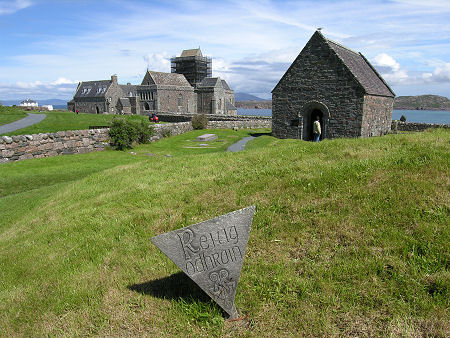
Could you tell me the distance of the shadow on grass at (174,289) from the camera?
185 inches

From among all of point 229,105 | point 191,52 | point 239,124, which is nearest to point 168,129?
point 239,124

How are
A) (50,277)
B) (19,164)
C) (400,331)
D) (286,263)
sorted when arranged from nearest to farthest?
1. (400,331)
2. (286,263)
3. (50,277)
4. (19,164)

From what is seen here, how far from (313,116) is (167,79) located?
186 feet

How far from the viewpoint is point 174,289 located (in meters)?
4.93

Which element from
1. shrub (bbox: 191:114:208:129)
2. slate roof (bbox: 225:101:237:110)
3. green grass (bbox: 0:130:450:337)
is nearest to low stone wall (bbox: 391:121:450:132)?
shrub (bbox: 191:114:208:129)

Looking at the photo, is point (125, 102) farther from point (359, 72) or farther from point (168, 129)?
point (359, 72)

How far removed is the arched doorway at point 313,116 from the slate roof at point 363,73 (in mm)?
3216

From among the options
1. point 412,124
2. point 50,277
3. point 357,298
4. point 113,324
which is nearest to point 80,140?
point 50,277

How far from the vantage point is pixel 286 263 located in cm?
508

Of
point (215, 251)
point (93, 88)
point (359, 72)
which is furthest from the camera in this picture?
point (93, 88)

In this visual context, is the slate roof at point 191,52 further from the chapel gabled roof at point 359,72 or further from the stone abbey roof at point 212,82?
the chapel gabled roof at point 359,72

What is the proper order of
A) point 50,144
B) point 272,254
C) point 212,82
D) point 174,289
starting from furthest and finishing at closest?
1. point 212,82
2. point 50,144
3. point 272,254
4. point 174,289

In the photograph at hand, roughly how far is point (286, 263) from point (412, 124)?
39997 millimetres

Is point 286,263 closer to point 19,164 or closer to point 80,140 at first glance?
point 19,164
